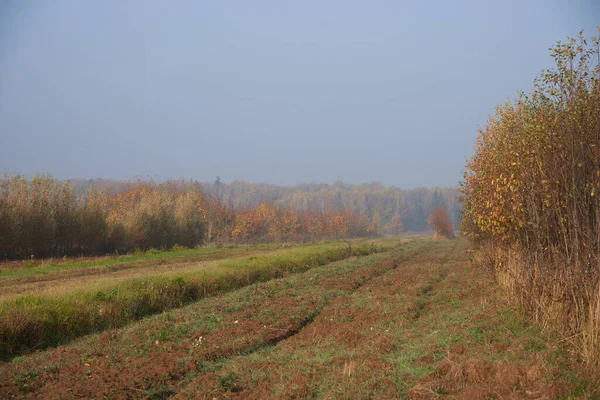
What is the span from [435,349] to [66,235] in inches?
1280

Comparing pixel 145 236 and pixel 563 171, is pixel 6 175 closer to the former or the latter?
pixel 145 236

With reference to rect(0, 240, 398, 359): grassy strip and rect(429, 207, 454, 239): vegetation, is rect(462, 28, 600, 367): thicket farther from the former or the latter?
rect(429, 207, 454, 239): vegetation

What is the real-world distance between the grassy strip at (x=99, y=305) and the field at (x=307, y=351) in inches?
3.8

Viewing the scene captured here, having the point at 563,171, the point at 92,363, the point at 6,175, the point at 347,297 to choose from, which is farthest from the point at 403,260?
the point at 6,175

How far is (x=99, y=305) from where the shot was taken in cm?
1305

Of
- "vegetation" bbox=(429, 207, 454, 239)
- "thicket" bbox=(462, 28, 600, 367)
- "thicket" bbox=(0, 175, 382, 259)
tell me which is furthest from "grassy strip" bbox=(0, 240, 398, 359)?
"vegetation" bbox=(429, 207, 454, 239)

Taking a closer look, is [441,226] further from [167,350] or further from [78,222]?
[167,350]

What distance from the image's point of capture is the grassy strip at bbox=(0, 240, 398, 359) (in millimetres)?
10711

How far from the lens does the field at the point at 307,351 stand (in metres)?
7.04

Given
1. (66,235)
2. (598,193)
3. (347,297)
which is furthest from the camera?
(66,235)

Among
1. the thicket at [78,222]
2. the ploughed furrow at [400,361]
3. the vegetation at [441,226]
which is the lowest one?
the vegetation at [441,226]

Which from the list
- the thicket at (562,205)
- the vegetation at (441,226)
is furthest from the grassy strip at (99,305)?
the vegetation at (441,226)

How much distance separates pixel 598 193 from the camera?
7.97m

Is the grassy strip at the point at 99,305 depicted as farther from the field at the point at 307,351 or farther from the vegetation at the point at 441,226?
the vegetation at the point at 441,226
